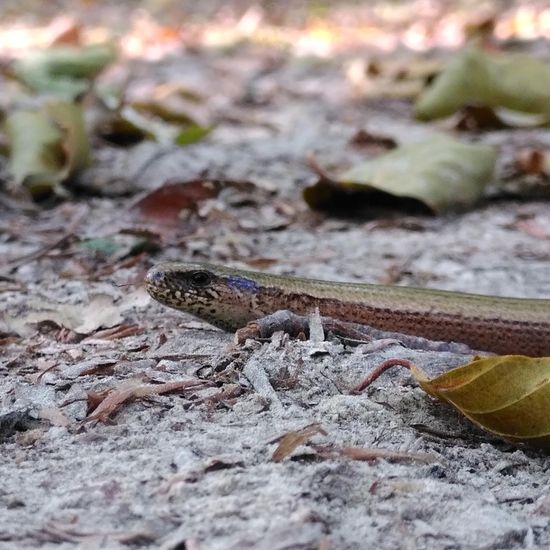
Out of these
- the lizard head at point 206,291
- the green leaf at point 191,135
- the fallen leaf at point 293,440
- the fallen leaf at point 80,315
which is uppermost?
the fallen leaf at point 293,440

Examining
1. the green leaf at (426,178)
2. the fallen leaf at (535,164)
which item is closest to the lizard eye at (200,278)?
the green leaf at (426,178)

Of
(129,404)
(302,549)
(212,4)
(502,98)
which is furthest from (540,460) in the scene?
(212,4)

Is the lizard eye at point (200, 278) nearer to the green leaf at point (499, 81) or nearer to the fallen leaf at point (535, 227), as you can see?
the fallen leaf at point (535, 227)

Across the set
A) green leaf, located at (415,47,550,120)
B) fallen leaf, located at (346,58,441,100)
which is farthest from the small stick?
fallen leaf, located at (346,58,441,100)


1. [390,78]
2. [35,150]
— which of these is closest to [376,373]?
[35,150]

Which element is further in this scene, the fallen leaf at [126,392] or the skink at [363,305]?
the skink at [363,305]

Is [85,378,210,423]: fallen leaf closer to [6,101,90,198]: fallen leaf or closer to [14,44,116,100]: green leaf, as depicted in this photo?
[6,101,90,198]: fallen leaf

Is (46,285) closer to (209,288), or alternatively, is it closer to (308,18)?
(209,288)
